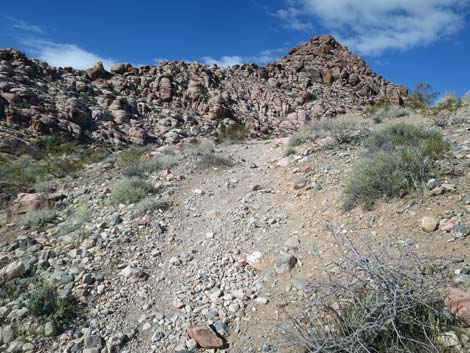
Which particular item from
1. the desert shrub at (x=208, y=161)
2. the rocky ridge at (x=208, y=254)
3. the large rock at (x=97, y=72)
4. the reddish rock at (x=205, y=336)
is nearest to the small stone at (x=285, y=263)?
the rocky ridge at (x=208, y=254)

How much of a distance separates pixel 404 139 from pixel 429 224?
3.12 m

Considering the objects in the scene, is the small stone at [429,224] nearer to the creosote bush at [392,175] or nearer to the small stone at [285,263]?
the creosote bush at [392,175]

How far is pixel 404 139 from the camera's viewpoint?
6.16 m

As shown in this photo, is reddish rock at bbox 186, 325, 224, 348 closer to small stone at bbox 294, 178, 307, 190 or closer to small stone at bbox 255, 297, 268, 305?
small stone at bbox 255, 297, 268, 305

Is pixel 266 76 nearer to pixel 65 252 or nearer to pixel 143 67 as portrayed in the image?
pixel 143 67

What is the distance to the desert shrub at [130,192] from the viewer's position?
6283 mm

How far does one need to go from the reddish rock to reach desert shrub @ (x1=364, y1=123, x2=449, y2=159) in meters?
4.29

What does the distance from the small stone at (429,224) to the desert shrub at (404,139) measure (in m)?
1.84

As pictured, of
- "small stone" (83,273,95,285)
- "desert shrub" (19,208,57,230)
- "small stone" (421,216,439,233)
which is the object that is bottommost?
"small stone" (83,273,95,285)

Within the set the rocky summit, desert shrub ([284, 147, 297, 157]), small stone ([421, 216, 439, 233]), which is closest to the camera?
the rocky summit

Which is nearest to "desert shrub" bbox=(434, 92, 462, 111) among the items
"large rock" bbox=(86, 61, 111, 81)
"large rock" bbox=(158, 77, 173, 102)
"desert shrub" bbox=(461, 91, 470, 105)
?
"desert shrub" bbox=(461, 91, 470, 105)

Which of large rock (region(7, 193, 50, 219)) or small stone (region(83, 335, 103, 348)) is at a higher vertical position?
large rock (region(7, 193, 50, 219))

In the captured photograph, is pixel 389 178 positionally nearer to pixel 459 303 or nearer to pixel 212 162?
pixel 459 303

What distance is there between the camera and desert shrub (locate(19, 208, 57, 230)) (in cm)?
563
